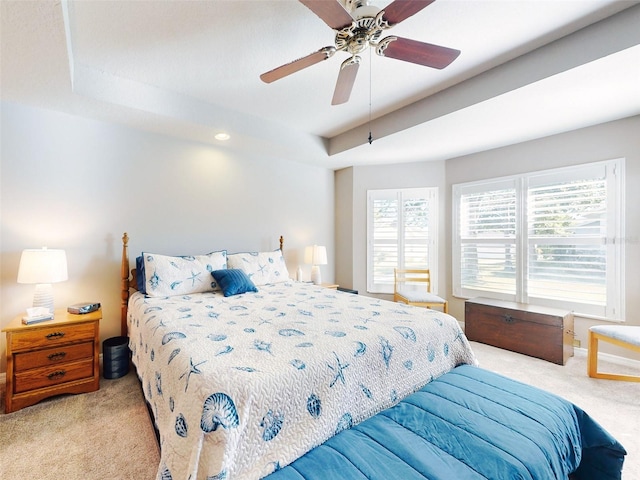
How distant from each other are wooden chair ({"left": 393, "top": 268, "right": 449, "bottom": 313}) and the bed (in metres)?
1.73

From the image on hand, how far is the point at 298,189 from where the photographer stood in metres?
4.24

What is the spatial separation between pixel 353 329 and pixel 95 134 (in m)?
3.02

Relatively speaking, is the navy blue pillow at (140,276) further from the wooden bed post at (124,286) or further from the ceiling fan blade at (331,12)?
the ceiling fan blade at (331,12)

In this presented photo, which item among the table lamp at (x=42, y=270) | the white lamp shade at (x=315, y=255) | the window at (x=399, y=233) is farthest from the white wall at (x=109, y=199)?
the window at (x=399, y=233)

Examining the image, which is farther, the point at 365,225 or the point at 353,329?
the point at 365,225

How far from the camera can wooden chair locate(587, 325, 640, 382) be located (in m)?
2.23

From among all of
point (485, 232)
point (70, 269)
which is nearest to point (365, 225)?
point (485, 232)

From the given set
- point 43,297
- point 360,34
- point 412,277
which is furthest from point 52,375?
point 412,277

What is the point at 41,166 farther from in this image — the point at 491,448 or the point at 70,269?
the point at 491,448

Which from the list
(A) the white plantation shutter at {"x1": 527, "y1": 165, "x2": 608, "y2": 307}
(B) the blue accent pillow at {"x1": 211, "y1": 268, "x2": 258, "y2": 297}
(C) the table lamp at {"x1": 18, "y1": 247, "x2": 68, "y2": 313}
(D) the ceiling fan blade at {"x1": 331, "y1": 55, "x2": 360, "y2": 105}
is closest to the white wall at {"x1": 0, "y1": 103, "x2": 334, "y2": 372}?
(C) the table lamp at {"x1": 18, "y1": 247, "x2": 68, "y2": 313}

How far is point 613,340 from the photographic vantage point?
2.35 meters

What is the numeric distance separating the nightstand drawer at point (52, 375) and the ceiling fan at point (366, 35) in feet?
8.51

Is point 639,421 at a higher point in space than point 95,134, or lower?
lower

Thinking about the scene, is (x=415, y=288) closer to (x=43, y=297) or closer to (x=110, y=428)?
(x=110, y=428)
